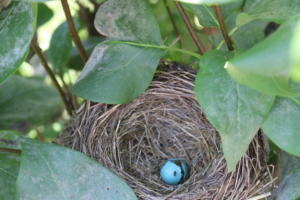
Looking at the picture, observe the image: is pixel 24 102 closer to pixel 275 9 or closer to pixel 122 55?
pixel 122 55

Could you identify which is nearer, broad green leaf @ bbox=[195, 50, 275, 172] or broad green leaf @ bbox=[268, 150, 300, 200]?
broad green leaf @ bbox=[195, 50, 275, 172]

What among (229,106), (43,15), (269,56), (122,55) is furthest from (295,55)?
(43,15)

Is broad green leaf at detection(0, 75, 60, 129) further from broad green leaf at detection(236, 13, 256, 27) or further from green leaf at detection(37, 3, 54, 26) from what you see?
broad green leaf at detection(236, 13, 256, 27)

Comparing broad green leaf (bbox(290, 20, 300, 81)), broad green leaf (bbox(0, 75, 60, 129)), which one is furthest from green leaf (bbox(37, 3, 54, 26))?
broad green leaf (bbox(290, 20, 300, 81))

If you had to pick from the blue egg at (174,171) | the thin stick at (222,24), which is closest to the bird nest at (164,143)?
the blue egg at (174,171)

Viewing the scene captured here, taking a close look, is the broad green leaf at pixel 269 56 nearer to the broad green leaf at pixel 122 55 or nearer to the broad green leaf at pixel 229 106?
the broad green leaf at pixel 229 106

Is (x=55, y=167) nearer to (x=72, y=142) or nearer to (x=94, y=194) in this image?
(x=94, y=194)
